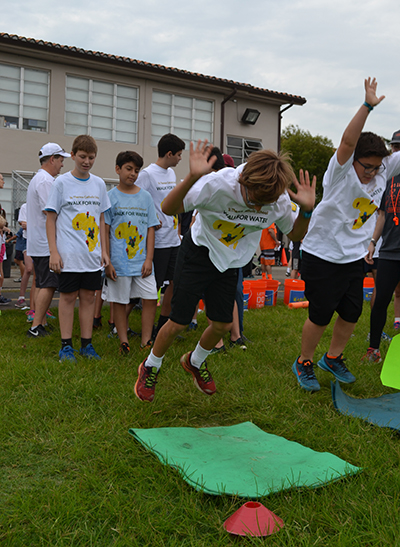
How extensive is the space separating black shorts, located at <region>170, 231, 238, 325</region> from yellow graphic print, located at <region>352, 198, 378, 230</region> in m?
1.14

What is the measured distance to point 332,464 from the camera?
2480 millimetres

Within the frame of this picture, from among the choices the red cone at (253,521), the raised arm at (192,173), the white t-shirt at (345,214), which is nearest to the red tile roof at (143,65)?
the white t-shirt at (345,214)

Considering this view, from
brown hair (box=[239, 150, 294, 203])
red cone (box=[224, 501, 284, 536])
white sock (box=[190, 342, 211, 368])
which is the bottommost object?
red cone (box=[224, 501, 284, 536])

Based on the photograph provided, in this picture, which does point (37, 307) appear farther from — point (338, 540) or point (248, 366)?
point (338, 540)

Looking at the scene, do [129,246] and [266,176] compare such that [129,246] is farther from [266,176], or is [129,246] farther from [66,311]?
[266,176]

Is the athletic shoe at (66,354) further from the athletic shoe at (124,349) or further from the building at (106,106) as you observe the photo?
the building at (106,106)

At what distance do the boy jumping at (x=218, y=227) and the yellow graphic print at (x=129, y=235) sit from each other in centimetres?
175

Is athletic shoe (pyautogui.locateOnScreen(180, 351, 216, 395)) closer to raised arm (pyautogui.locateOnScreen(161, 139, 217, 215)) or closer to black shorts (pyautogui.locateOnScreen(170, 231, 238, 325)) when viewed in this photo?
black shorts (pyautogui.locateOnScreen(170, 231, 238, 325))

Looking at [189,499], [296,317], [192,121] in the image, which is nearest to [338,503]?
[189,499]

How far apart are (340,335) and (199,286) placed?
1.57 m

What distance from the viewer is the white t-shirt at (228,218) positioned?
2941 millimetres

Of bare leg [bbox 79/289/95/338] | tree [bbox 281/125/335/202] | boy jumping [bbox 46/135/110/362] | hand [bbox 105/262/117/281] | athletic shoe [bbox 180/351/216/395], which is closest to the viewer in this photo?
athletic shoe [bbox 180/351/216/395]

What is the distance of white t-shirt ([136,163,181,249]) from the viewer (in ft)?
18.0

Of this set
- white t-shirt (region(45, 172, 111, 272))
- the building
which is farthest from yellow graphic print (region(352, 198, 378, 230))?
the building
